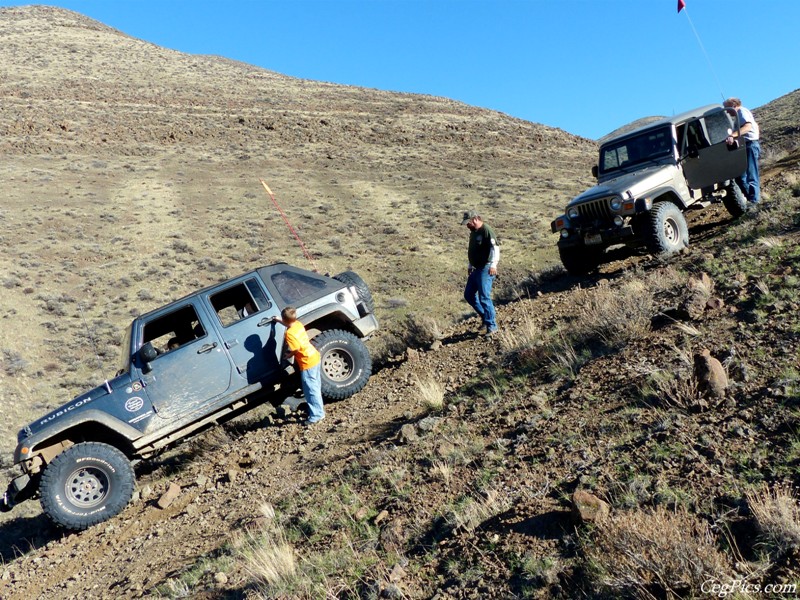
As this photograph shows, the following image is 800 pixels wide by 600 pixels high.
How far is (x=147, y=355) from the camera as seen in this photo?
646 cm

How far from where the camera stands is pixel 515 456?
4402 mm

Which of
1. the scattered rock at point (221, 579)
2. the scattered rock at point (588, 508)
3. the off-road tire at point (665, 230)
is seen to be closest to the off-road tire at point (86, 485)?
the scattered rock at point (221, 579)

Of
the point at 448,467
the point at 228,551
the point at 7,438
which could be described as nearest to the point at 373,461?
the point at 448,467

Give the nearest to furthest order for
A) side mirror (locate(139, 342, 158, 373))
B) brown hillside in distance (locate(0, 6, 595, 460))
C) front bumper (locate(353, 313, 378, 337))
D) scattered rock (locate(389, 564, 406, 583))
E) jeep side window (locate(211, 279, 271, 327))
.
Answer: scattered rock (locate(389, 564, 406, 583)), side mirror (locate(139, 342, 158, 373)), jeep side window (locate(211, 279, 271, 327)), front bumper (locate(353, 313, 378, 337)), brown hillside in distance (locate(0, 6, 595, 460))

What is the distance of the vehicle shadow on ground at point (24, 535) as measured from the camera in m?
6.64

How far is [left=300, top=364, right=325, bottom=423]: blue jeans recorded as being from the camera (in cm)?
690

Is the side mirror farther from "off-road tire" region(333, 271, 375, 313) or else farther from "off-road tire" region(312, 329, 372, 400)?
"off-road tire" region(333, 271, 375, 313)

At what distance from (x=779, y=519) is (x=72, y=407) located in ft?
20.7

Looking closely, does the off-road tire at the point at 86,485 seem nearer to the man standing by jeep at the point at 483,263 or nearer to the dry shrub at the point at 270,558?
the dry shrub at the point at 270,558

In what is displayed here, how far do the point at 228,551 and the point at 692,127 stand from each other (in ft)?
29.5

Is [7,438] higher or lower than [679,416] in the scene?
higher


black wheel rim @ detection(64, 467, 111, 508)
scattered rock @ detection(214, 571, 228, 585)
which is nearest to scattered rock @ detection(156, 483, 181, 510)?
black wheel rim @ detection(64, 467, 111, 508)

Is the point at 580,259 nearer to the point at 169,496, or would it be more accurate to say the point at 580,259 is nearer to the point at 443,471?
the point at 443,471

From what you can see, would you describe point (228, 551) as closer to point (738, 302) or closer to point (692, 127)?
point (738, 302)
